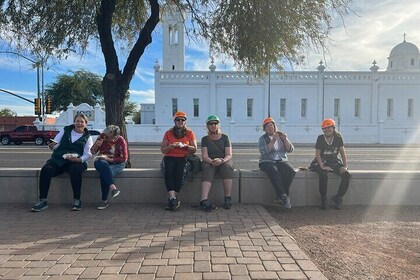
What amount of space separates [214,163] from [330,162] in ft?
6.58

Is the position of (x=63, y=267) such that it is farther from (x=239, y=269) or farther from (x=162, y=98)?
(x=162, y=98)

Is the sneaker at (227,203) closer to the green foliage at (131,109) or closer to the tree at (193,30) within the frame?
the tree at (193,30)

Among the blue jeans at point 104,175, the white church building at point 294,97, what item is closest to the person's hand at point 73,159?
the blue jeans at point 104,175

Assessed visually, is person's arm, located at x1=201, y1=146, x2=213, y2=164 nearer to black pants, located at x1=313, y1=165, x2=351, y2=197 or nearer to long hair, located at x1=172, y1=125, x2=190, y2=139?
long hair, located at x1=172, y1=125, x2=190, y2=139

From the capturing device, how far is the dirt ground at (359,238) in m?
3.41

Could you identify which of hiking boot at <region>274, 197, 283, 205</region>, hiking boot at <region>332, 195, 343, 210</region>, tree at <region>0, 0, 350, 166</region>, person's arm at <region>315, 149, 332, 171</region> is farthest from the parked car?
hiking boot at <region>332, 195, 343, 210</region>

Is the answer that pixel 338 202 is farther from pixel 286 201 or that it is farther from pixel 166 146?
pixel 166 146

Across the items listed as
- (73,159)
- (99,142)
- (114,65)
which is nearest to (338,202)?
(99,142)

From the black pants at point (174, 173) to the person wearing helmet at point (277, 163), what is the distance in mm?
1365

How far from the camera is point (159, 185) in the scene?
5.98m

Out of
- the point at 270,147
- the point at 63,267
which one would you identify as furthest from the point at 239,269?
the point at 270,147

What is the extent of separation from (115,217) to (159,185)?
109 centimetres

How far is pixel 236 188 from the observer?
19.5 ft

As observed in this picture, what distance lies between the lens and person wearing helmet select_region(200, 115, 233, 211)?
555 cm
